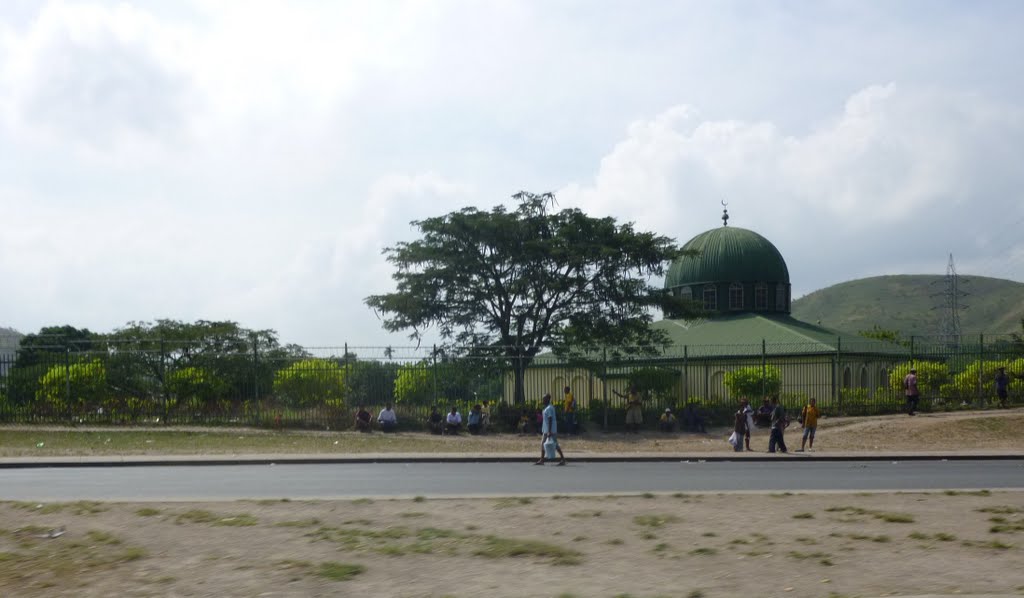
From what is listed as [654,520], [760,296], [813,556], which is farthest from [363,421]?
[760,296]

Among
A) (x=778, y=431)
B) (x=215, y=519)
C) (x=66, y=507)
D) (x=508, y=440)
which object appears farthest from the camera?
(x=508, y=440)

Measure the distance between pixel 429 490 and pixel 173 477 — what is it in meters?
5.56

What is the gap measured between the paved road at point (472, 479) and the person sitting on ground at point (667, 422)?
9.94m

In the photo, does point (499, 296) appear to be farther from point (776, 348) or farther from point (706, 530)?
point (706, 530)

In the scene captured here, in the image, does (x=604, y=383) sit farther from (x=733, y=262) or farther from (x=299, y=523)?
(x=733, y=262)

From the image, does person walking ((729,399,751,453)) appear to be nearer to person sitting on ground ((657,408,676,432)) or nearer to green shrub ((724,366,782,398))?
person sitting on ground ((657,408,676,432))

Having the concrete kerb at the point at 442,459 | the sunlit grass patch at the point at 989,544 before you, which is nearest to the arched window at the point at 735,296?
the concrete kerb at the point at 442,459

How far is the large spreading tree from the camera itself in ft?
125

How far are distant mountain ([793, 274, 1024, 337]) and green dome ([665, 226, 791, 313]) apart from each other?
350 ft

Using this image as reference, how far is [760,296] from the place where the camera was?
58.6 metres

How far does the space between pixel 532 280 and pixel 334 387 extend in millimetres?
9747

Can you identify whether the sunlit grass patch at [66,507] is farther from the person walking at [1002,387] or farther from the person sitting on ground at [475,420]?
the person walking at [1002,387]

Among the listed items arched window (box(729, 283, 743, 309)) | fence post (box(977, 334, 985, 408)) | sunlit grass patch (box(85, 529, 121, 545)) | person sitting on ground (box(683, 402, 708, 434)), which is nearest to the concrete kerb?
person sitting on ground (box(683, 402, 708, 434))

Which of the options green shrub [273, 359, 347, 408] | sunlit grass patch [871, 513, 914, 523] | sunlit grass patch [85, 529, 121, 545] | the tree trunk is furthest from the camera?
the tree trunk
